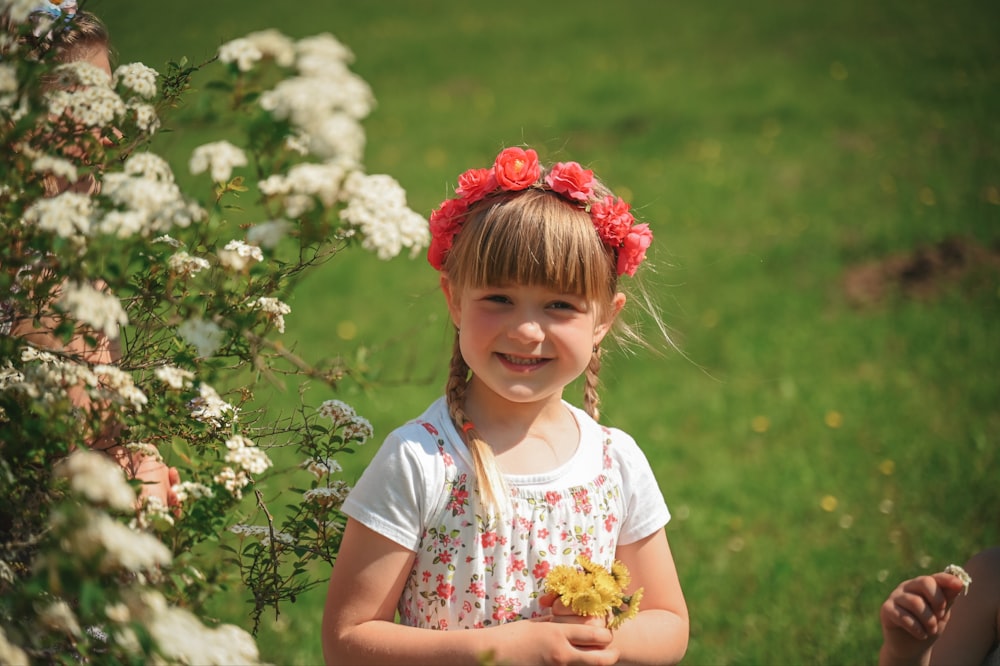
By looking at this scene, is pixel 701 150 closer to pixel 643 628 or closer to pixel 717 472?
pixel 717 472

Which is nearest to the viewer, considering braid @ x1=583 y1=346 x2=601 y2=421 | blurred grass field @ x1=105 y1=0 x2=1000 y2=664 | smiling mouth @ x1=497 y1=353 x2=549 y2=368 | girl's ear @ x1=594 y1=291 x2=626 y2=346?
smiling mouth @ x1=497 y1=353 x2=549 y2=368

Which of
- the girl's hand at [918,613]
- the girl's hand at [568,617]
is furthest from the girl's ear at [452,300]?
the girl's hand at [918,613]

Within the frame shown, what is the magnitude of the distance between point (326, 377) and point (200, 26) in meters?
13.2

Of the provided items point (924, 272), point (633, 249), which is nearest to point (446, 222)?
point (633, 249)

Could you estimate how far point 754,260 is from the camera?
338 inches

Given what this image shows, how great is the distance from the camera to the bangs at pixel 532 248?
97.6 inches

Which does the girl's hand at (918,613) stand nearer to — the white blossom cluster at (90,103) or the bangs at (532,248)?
the bangs at (532,248)

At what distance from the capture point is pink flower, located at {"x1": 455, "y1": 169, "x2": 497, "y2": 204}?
104 inches

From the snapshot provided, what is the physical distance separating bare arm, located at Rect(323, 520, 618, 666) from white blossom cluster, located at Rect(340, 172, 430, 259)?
750mm

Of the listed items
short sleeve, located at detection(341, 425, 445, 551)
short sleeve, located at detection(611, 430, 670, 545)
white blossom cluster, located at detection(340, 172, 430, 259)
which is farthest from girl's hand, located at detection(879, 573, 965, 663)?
white blossom cluster, located at detection(340, 172, 430, 259)

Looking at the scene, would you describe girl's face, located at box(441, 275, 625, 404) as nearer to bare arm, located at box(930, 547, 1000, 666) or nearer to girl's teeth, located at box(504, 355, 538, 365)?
girl's teeth, located at box(504, 355, 538, 365)

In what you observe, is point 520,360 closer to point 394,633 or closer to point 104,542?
point 394,633

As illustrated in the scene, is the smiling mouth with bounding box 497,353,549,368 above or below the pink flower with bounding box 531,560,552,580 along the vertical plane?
above

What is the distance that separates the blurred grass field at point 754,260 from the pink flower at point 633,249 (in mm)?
346
